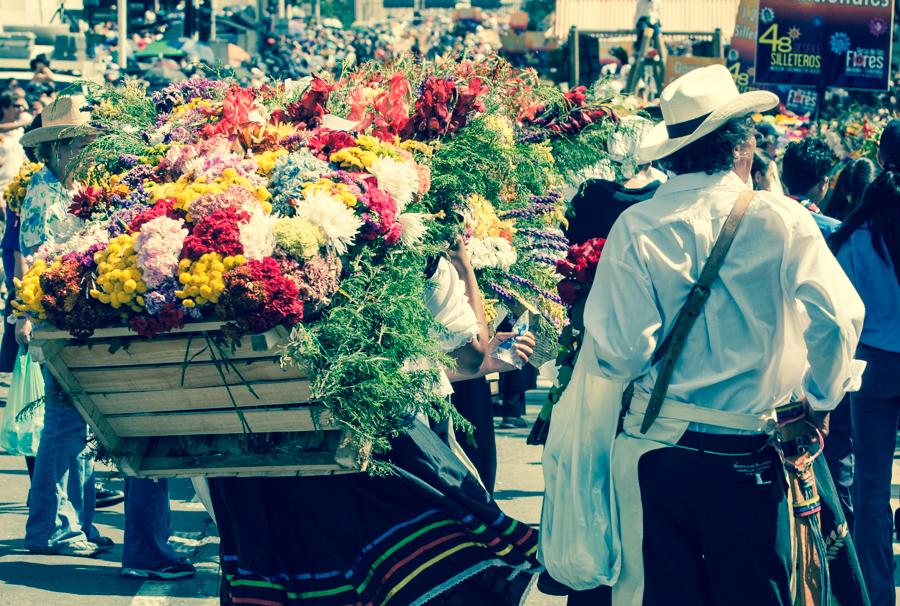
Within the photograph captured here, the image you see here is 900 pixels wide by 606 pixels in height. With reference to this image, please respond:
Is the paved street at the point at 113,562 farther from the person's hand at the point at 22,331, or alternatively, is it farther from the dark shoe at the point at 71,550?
the person's hand at the point at 22,331

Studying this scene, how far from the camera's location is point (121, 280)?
3.53m

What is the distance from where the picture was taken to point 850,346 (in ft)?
11.1

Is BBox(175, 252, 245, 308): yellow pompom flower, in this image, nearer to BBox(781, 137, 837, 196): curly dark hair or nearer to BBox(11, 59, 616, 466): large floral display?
BBox(11, 59, 616, 466): large floral display

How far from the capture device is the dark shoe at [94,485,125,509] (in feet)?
23.0

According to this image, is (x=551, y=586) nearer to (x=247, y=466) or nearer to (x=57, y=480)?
(x=247, y=466)

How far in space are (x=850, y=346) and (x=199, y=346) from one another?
181cm

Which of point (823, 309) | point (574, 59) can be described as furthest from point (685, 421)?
point (574, 59)

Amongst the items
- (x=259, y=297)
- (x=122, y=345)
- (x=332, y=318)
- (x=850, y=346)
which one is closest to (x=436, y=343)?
(x=332, y=318)

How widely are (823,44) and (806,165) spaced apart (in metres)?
6.96

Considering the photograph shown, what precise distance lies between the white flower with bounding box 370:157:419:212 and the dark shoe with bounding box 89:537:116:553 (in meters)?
2.99

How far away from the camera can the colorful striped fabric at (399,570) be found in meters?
3.98

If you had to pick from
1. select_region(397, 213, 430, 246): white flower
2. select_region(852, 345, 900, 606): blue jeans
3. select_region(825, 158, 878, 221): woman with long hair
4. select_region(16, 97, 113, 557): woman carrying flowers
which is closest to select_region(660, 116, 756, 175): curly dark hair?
Answer: select_region(397, 213, 430, 246): white flower

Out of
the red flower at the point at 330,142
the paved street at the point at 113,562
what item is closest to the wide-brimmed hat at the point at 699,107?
the red flower at the point at 330,142

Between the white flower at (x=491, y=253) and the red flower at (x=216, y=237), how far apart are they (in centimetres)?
138
